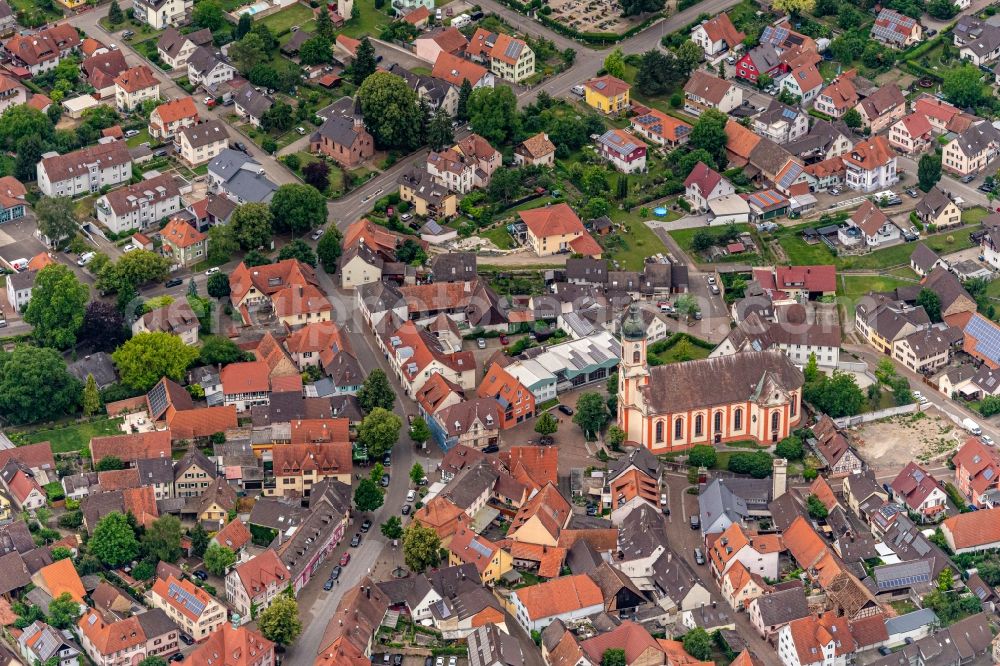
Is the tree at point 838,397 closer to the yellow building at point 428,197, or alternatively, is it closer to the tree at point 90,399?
the yellow building at point 428,197

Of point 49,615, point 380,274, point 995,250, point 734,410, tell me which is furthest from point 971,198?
point 49,615

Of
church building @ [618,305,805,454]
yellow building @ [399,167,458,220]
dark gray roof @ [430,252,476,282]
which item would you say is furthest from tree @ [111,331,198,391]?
church building @ [618,305,805,454]

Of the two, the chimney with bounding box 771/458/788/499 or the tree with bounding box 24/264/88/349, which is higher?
the chimney with bounding box 771/458/788/499

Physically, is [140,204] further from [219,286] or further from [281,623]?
[281,623]

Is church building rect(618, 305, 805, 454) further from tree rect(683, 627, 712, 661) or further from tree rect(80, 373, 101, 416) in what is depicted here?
tree rect(80, 373, 101, 416)

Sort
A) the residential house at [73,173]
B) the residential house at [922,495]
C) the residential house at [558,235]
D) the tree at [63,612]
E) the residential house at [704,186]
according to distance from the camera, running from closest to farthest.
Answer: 1. the tree at [63,612]
2. the residential house at [922,495]
3. the residential house at [558,235]
4. the residential house at [704,186]
5. the residential house at [73,173]

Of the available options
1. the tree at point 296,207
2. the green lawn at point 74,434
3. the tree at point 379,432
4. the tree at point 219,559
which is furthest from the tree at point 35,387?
the tree at point 296,207
